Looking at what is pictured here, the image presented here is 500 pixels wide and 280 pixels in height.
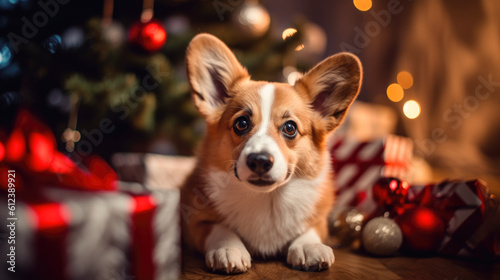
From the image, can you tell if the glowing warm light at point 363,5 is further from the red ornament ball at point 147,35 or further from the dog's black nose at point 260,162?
the dog's black nose at point 260,162

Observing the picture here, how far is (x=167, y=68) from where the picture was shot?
1.75 m

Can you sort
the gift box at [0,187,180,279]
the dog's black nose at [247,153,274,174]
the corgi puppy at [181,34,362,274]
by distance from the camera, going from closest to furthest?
the gift box at [0,187,180,279] → the dog's black nose at [247,153,274,174] → the corgi puppy at [181,34,362,274]

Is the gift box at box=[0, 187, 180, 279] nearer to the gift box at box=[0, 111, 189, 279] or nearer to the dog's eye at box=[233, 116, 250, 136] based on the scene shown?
the gift box at box=[0, 111, 189, 279]

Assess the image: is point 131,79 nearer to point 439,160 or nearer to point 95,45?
point 95,45

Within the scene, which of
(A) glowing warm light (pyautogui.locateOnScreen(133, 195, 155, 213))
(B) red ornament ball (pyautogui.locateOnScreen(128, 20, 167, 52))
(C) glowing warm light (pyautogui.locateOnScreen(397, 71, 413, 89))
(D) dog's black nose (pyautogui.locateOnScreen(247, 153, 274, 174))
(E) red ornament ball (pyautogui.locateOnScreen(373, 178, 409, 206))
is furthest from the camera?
(C) glowing warm light (pyautogui.locateOnScreen(397, 71, 413, 89))

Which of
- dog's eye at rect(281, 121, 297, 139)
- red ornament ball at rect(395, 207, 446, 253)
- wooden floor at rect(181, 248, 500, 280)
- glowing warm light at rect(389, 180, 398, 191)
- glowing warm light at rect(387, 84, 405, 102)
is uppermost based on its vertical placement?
glowing warm light at rect(387, 84, 405, 102)

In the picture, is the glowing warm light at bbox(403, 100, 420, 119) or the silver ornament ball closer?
the silver ornament ball

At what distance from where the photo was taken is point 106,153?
2158mm

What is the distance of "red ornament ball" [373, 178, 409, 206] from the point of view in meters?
1.32

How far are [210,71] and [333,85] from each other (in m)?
0.50

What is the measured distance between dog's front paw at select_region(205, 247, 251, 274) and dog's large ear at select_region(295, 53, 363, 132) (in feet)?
1.96

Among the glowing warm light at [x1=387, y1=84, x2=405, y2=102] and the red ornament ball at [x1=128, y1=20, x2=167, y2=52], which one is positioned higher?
the glowing warm light at [x1=387, y1=84, x2=405, y2=102]

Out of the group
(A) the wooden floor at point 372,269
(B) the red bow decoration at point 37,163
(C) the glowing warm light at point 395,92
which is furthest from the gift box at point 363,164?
(C) the glowing warm light at point 395,92

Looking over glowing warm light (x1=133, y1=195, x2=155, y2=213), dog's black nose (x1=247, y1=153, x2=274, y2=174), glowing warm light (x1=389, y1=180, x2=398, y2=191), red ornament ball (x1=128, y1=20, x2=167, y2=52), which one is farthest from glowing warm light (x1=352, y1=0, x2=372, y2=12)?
glowing warm light (x1=133, y1=195, x2=155, y2=213)
